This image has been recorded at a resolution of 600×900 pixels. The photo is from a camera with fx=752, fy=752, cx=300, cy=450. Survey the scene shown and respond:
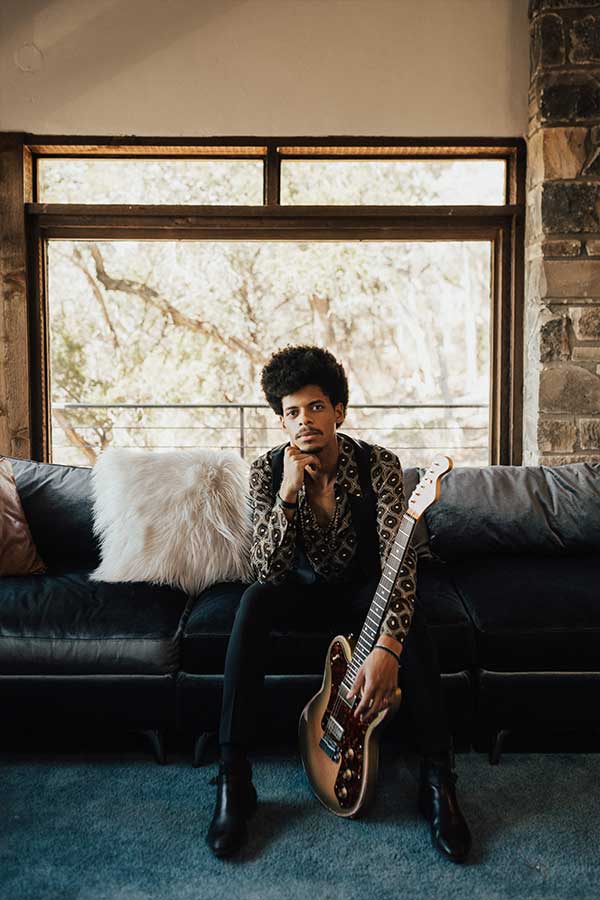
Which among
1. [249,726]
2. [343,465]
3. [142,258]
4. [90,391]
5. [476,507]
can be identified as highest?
[142,258]

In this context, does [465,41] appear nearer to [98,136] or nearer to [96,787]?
[98,136]

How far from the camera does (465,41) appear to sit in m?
3.38

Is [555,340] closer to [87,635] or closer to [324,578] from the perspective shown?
[324,578]

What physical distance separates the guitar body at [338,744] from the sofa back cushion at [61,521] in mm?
1058

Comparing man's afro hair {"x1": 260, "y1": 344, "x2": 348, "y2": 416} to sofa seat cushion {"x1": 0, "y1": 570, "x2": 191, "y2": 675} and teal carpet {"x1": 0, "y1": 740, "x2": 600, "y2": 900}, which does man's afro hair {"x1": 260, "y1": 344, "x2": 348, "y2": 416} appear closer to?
sofa seat cushion {"x1": 0, "y1": 570, "x2": 191, "y2": 675}

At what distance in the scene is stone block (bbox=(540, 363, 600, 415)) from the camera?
3273 mm

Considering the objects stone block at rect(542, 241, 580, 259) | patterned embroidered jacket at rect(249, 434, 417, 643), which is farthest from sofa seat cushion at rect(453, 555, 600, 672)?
stone block at rect(542, 241, 580, 259)

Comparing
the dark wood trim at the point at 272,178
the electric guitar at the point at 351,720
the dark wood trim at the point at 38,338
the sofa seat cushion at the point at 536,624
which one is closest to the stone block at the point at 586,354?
the sofa seat cushion at the point at 536,624

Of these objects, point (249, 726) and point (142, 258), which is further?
point (142, 258)

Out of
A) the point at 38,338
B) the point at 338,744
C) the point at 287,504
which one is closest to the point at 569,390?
the point at 287,504

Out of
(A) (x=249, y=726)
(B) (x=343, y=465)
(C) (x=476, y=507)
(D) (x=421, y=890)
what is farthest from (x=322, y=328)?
(D) (x=421, y=890)

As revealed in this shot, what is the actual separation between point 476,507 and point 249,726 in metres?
1.16

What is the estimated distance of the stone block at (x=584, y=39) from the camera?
10.5ft

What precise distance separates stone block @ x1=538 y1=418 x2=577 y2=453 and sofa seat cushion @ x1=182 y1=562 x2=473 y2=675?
1436 mm
